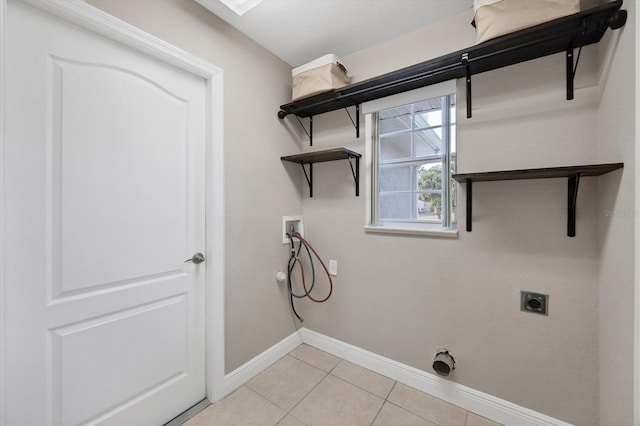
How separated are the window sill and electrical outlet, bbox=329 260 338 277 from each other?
0.41 meters

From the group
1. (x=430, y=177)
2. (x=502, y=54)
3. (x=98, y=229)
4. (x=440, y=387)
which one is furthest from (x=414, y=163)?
(x=98, y=229)

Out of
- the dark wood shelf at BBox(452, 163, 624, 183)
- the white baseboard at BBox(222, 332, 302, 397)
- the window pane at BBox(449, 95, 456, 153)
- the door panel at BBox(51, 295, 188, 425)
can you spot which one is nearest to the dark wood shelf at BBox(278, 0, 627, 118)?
the window pane at BBox(449, 95, 456, 153)

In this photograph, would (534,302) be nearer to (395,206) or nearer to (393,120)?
(395,206)

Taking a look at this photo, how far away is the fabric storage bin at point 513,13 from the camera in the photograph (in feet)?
3.79

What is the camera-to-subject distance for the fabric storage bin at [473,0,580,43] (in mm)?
1154

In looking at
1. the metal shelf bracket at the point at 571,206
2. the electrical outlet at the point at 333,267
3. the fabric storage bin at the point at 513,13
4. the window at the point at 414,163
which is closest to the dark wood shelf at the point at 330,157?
the window at the point at 414,163

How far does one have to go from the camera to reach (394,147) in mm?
2021

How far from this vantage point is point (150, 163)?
4.62 ft

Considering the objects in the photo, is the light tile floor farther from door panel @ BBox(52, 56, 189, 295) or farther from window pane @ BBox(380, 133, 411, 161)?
window pane @ BBox(380, 133, 411, 161)

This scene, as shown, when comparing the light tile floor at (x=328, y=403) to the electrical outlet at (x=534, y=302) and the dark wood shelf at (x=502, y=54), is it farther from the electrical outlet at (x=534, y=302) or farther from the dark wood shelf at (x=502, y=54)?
the dark wood shelf at (x=502, y=54)

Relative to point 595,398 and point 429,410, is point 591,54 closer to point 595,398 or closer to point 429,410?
point 595,398

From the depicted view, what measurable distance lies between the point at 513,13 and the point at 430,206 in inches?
44.0

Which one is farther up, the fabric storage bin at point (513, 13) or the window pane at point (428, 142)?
the fabric storage bin at point (513, 13)

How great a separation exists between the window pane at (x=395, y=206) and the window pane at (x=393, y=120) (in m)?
0.53
